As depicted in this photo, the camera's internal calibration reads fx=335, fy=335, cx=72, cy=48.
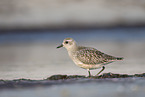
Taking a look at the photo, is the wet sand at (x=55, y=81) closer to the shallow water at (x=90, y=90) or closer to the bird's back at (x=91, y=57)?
the shallow water at (x=90, y=90)

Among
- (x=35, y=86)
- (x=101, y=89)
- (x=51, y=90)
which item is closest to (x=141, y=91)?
(x=101, y=89)

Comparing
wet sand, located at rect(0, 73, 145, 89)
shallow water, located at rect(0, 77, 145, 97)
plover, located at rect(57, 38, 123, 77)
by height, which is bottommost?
shallow water, located at rect(0, 77, 145, 97)

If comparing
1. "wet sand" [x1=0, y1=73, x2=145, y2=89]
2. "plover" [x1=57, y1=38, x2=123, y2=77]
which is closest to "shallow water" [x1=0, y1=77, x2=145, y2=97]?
"wet sand" [x1=0, y1=73, x2=145, y2=89]

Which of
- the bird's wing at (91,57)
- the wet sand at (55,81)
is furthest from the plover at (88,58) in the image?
the wet sand at (55,81)

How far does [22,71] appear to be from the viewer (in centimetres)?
1274

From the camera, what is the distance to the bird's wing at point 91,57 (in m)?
10.6

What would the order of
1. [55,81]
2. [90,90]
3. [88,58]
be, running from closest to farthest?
[90,90] → [55,81] → [88,58]

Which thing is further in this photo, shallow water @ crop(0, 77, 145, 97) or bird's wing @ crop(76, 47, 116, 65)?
bird's wing @ crop(76, 47, 116, 65)

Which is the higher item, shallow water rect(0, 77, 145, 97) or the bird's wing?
the bird's wing

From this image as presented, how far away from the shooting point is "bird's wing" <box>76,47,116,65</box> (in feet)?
34.7

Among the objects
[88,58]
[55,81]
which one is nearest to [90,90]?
[55,81]

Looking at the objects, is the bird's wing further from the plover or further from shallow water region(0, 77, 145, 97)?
shallow water region(0, 77, 145, 97)

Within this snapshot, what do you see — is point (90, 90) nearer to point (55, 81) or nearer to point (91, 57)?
point (55, 81)

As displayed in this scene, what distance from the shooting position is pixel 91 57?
35.0 feet
